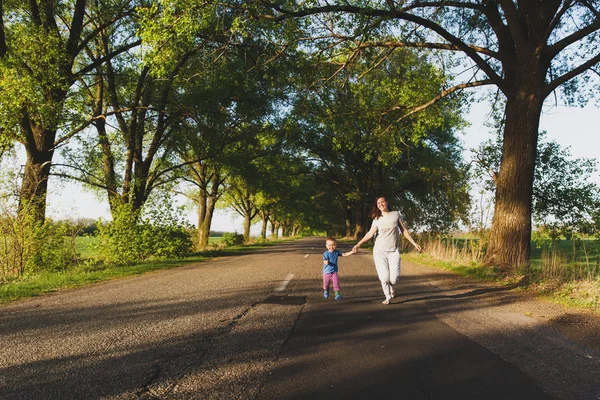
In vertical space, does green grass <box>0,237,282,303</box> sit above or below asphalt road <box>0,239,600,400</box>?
below

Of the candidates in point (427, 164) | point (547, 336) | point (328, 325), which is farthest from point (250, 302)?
point (427, 164)

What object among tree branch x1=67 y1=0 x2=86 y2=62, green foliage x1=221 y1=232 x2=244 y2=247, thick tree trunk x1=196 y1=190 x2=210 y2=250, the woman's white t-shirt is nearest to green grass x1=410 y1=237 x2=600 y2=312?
the woman's white t-shirt

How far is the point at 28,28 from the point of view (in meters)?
13.5

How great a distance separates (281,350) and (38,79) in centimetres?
1228

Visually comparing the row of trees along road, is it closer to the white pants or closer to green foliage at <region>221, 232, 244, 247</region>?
the white pants

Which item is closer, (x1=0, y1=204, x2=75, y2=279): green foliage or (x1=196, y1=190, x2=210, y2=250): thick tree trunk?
(x1=0, y1=204, x2=75, y2=279): green foliage

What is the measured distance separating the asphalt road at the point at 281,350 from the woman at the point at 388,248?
43 cm

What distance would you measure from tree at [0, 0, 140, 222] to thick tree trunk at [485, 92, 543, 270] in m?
13.2

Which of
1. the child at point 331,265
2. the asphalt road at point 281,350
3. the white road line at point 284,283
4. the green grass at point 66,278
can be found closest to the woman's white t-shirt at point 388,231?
the child at point 331,265

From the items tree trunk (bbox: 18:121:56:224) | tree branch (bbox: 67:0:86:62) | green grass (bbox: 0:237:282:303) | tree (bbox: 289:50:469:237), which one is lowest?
green grass (bbox: 0:237:282:303)

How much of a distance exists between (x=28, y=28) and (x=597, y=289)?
59.0 feet

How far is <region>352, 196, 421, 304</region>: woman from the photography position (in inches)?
258

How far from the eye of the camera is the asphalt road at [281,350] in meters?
3.04

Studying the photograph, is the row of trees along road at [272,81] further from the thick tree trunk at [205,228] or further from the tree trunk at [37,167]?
the thick tree trunk at [205,228]
